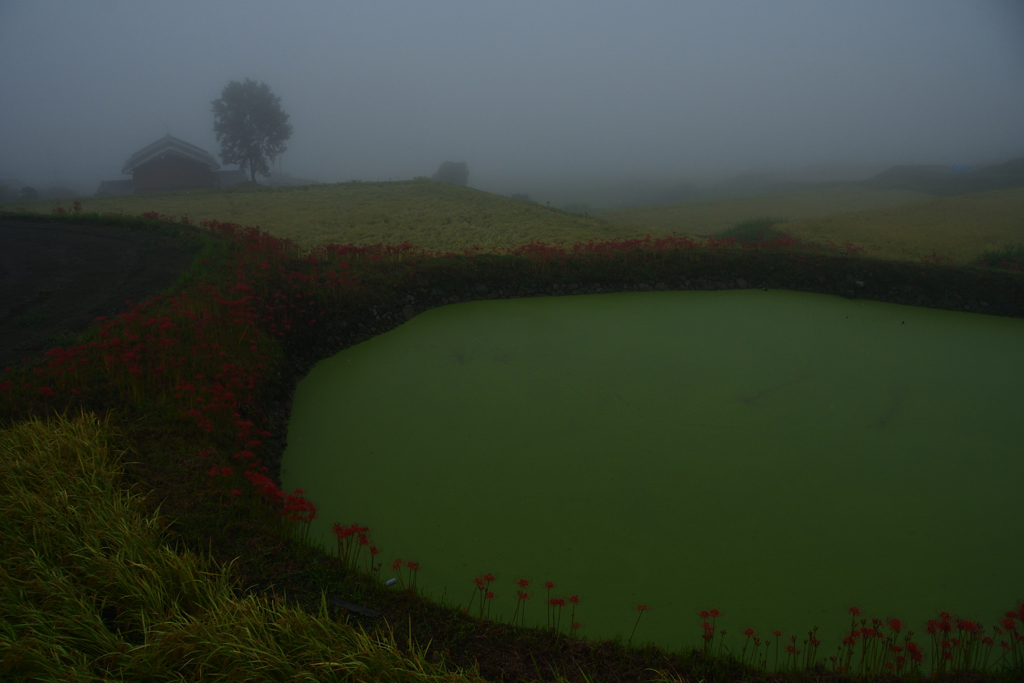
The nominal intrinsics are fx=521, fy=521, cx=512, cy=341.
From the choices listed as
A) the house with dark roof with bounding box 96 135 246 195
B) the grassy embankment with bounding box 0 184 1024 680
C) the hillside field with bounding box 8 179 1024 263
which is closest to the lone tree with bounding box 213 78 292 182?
the house with dark roof with bounding box 96 135 246 195

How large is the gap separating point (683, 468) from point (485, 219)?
928 centimetres

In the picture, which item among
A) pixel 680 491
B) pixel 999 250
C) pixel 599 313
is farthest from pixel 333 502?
pixel 999 250

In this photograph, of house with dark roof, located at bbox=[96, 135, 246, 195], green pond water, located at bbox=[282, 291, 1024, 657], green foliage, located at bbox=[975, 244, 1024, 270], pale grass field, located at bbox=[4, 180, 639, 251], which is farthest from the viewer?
house with dark roof, located at bbox=[96, 135, 246, 195]

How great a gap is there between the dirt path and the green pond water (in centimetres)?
218

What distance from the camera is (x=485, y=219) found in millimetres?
11750

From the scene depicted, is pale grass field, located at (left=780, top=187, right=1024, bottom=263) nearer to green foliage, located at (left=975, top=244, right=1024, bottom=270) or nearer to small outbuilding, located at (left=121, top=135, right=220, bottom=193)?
green foliage, located at (left=975, top=244, right=1024, bottom=270)

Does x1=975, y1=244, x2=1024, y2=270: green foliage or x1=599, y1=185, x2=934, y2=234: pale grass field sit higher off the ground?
x1=599, y1=185, x2=934, y2=234: pale grass field

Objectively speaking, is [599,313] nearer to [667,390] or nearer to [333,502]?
[667,390]

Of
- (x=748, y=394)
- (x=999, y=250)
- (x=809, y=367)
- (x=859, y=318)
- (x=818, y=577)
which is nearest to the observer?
(x=818, y=577)

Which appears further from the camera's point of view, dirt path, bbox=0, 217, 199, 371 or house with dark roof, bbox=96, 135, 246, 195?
house with dark roof, bbox=96, 135, 246, 195

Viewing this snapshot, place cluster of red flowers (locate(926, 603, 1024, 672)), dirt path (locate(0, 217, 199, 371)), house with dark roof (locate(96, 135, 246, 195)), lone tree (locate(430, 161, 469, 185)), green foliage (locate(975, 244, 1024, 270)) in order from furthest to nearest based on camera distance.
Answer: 1. lone tree (locate(430, 161, 469, 185))
2. house with dark roof (locate(96, 135, 246, 195))
3. green foliage (locate(975, 244, 1024, 270))
4. dirt path (locate(0, 217, 199, 371))
5. cluster of red flowers (locate(926, 603, 1024, 672))

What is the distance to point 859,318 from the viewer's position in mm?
6238

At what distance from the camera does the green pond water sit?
2510 mm

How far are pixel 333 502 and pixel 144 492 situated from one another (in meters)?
0.94
